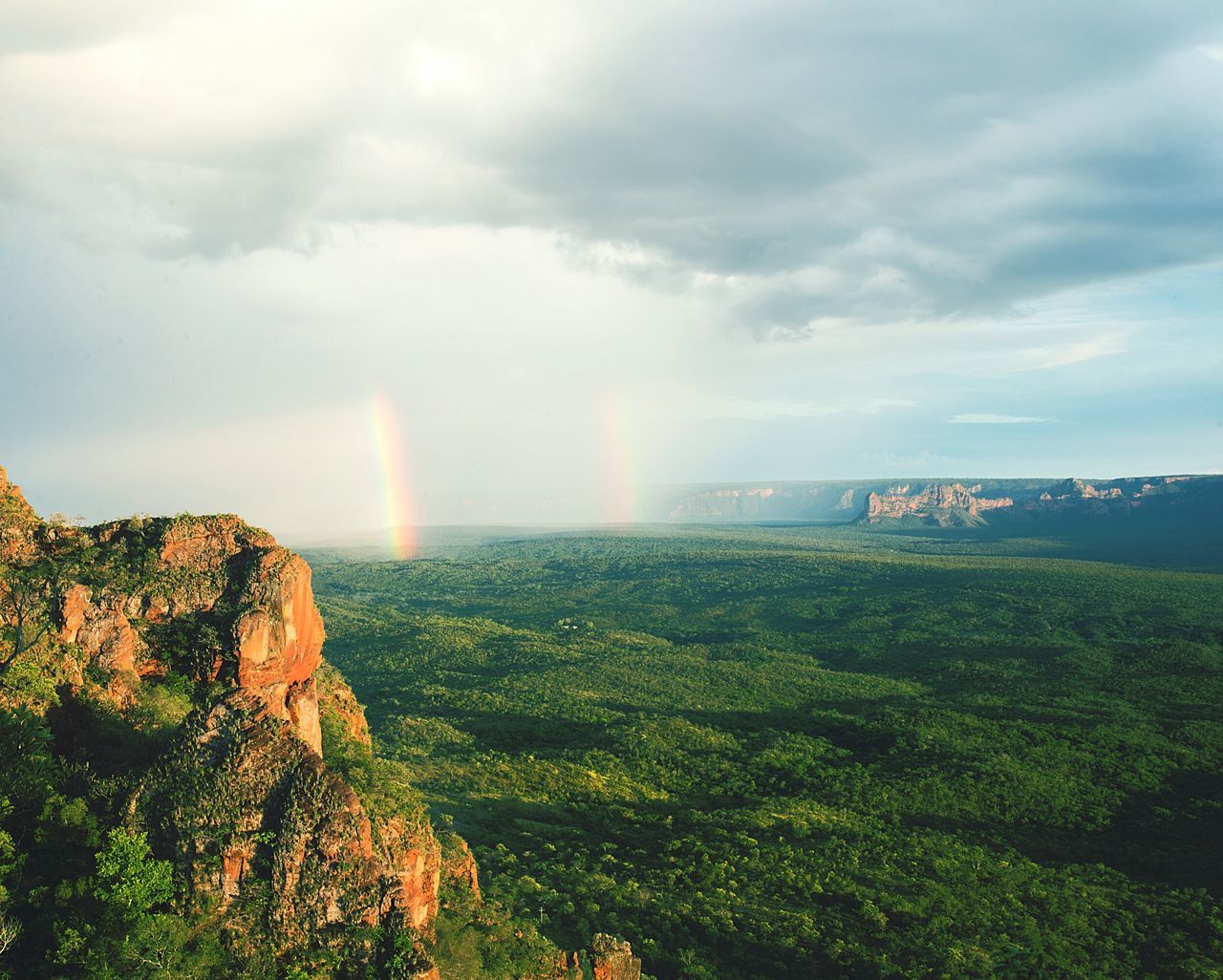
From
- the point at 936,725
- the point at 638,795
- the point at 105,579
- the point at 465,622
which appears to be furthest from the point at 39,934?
the point at 465,622

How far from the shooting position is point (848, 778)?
71438mm

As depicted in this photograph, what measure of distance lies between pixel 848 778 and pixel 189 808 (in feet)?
204

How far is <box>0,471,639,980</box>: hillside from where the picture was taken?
23531 millimetres

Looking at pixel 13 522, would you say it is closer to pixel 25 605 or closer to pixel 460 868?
pixel 25 605

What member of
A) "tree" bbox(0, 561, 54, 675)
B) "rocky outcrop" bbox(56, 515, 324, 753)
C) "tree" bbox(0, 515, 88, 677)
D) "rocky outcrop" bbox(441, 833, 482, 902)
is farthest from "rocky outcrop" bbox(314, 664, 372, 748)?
"tree" bbox(0, 561, 54, 675)

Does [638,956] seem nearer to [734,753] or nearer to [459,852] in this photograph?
[459,852]

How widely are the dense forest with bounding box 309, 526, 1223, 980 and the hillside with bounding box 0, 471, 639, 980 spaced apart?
4.26 metres

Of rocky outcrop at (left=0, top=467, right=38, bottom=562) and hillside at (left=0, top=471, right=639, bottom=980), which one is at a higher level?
rocky outcrop at (left=0, top=467, right=38, bottom=562)

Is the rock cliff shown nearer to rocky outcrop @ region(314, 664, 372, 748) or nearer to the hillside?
the hillside

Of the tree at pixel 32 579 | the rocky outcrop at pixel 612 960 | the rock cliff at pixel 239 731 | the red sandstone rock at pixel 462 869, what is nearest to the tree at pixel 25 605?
the tree at pixel 32 579

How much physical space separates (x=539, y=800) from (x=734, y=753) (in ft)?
83.7

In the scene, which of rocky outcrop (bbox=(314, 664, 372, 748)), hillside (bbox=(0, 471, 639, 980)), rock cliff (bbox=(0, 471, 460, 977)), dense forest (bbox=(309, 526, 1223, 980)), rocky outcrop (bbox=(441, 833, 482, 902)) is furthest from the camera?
dense forest (bbox=(309, 526, 1223, 980))

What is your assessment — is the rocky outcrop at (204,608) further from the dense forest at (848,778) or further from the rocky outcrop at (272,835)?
the dense forest at (848,778)

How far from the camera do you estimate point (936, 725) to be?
84.1 m
